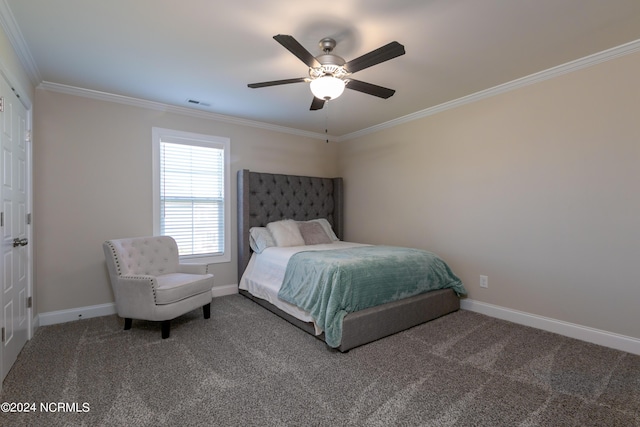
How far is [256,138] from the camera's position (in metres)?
4.53

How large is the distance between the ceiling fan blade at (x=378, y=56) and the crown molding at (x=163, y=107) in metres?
2.57

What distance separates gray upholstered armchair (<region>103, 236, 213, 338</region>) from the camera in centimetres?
278

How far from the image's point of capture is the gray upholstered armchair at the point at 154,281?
9.13ft

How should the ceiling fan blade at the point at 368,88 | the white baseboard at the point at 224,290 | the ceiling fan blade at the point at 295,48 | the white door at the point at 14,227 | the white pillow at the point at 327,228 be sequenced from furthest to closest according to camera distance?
the white pillow at the point at 327,228, the white baseboard at the point at 224,290, the ceiling fan blade at the point at 368,88, the white door at the point at 14,227, the ceiling fan blade at the point at 295,48

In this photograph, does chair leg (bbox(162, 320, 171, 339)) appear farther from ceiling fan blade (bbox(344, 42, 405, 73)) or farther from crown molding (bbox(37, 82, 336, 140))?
ceiling fan blade (bbox(344, 42, 405, 73))

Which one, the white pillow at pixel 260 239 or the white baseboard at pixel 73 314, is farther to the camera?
the white pillow at pixel 260 239

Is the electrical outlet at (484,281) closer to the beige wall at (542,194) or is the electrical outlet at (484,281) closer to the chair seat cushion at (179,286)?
the beige wall at (542,194)

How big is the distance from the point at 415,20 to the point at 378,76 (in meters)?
→ 0.85

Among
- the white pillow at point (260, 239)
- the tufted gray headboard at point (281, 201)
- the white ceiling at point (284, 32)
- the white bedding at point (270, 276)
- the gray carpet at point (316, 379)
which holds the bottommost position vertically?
the gray carpet at point (316, 379)

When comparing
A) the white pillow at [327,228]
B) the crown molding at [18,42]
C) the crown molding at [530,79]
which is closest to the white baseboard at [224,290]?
the white pillow at [327,228]

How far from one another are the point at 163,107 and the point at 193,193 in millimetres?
1095

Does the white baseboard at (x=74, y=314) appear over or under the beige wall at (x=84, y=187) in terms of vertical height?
under

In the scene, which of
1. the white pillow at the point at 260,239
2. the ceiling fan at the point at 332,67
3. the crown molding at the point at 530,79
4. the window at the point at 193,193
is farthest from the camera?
the white pillow at the point at 260,239

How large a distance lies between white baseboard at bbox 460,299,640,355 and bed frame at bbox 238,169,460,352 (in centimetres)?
26
